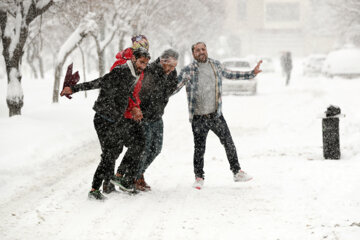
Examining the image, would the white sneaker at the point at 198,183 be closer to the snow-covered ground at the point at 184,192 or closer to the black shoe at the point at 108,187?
the snow-covered ground at the point at 184,192

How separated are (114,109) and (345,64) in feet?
83.8

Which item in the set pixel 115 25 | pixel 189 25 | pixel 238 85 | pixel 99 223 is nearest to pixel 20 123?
pixel 99 223

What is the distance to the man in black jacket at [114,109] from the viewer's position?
5.51 meters

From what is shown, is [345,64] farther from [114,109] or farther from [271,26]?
[271,26]

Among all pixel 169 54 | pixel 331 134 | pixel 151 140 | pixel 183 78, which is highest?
pixel 169 54

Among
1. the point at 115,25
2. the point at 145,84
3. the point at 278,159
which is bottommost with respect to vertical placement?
the point at 278,159

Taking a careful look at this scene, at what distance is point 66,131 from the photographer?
1088 centimetres

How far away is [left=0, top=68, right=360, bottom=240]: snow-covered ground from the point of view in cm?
468

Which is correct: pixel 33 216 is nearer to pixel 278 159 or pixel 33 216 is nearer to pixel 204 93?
pixel 204 93

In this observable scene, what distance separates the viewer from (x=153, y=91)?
5.95 meters

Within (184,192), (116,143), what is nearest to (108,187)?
(116,143)

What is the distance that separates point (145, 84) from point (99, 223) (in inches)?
71.7

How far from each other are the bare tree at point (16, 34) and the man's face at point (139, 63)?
663cm

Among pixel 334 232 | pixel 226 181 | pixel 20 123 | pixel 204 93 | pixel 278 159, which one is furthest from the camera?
pixel 20 123
